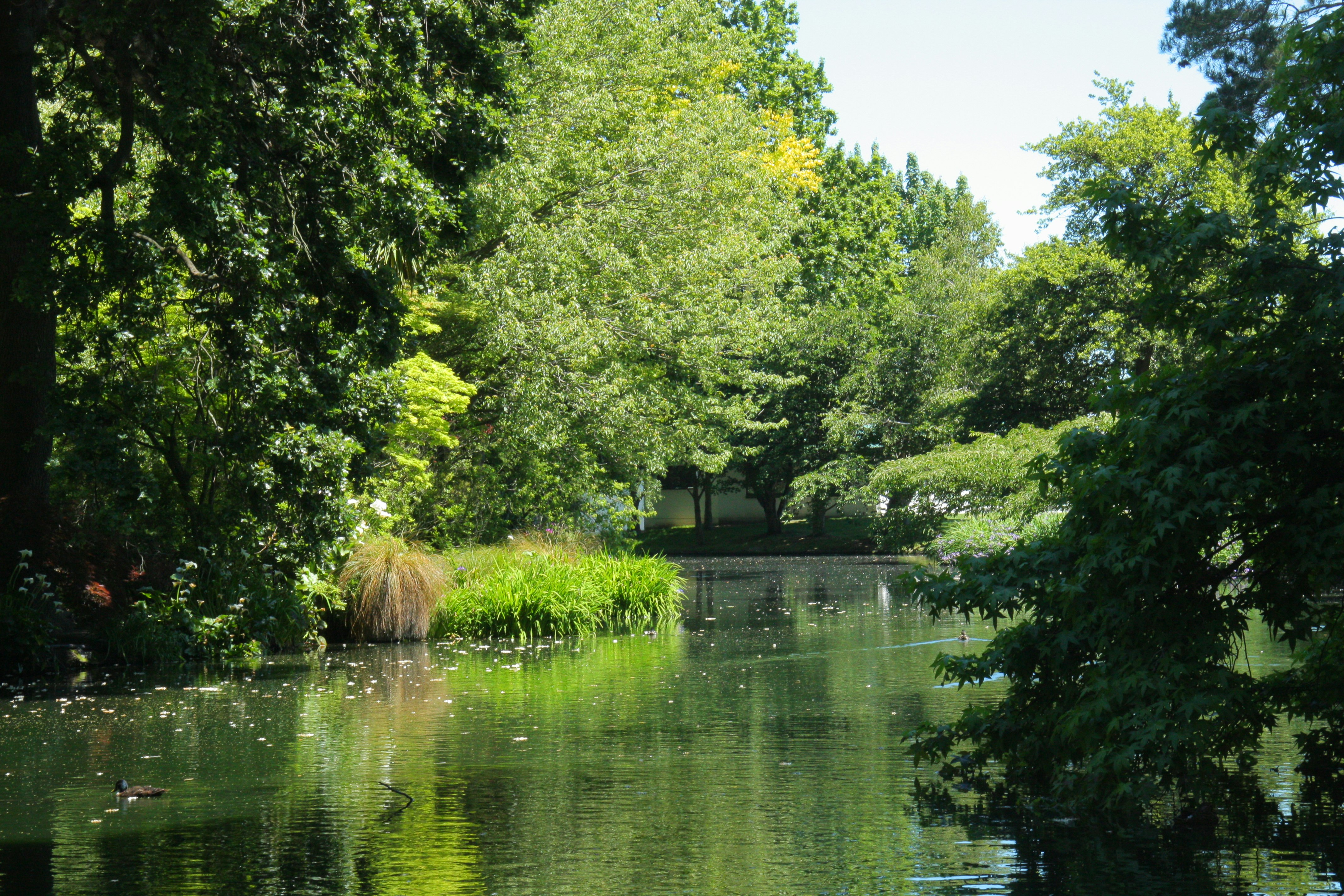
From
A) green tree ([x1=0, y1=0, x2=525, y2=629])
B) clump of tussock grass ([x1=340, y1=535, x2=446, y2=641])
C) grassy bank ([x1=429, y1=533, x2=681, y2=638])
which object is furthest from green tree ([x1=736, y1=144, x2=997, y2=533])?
green tree ([x1=0, y1=0, x2=525, y2=629])

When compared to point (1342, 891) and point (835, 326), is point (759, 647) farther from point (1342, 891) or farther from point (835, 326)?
point (835, 326)

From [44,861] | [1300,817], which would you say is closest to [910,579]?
[1300,817]

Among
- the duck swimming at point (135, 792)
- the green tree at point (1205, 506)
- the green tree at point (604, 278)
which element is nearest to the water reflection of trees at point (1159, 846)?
the green tree at point (1205, 506)

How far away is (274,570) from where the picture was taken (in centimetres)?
1487

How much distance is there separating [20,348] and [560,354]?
35.3 ft

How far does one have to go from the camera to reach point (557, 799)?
7.60m

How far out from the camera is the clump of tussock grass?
18328mm

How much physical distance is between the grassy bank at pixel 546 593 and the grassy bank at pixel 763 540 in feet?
66.9

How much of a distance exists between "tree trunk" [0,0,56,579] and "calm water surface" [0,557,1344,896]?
2093 millimetres

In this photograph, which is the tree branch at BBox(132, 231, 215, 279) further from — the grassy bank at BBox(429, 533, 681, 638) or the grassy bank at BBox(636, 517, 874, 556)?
the grassy bank at BBox(636, 517, 874, 556)

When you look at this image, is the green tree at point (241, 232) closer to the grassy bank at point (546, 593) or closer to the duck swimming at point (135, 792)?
the grassy bank at point (546, 593)

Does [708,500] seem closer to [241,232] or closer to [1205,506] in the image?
[241,232]

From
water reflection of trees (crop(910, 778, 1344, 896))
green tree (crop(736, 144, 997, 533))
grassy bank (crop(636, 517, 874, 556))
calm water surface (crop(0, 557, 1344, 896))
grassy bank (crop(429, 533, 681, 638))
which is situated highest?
green tree (crop(736, 144, 997, 533))

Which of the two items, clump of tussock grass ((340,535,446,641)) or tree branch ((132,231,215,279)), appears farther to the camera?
clump of tussock grass ((340,535,446,641))
